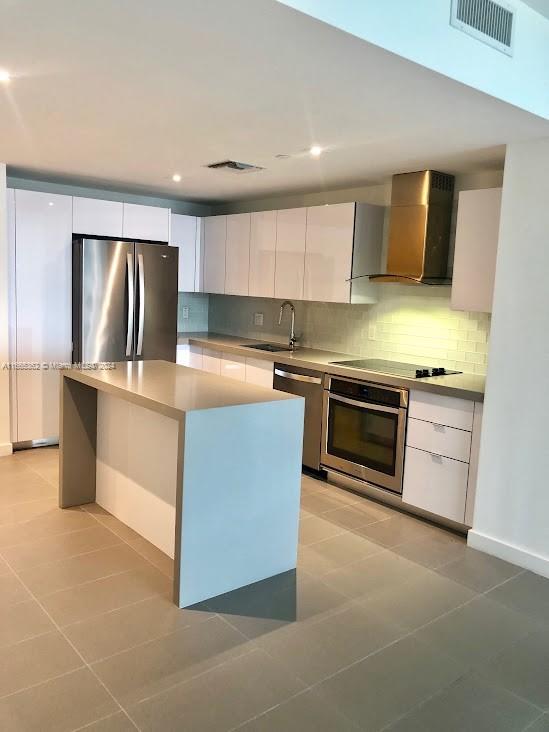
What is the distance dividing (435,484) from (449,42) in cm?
245

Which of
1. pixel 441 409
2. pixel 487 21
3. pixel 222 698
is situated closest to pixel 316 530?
pixel 441 409

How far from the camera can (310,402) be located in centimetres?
450

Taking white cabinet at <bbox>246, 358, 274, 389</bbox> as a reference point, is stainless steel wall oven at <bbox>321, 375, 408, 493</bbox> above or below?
below

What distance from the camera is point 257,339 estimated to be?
5953 mm

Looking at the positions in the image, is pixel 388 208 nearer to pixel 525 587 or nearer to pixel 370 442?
pixel 370 442

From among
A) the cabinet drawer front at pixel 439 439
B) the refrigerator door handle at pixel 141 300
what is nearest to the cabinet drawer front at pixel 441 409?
the cabinet drawer front at pixel 439 439

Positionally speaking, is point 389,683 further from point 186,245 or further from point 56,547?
point 186,245

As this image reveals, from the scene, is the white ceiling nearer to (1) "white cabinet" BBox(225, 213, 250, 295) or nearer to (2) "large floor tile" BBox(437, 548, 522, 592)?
(1) "white cabinet" BBox(225, 213, 250, 295)

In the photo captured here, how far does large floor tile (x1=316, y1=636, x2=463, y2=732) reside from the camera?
206cm

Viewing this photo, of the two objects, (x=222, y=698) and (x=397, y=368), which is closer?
(x=222, y=698)

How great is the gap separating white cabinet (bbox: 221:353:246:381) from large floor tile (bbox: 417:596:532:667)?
2836mm

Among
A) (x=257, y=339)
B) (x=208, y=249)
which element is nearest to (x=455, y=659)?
→ (x=257, y=339)

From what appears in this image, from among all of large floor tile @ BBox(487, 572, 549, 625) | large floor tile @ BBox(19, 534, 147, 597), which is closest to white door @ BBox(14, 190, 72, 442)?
large floor tile @ BBox(19, 534, 147, 597)

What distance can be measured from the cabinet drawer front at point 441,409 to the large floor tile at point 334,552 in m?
0.84
